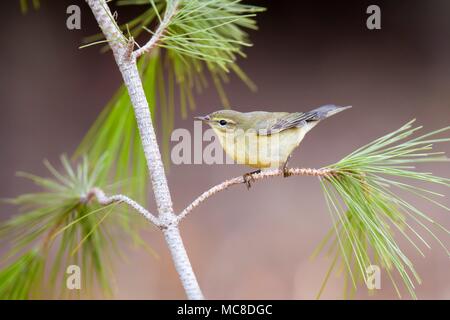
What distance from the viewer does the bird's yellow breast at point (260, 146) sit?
0.85 metres

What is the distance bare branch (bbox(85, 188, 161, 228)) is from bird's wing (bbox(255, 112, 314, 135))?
0.27m

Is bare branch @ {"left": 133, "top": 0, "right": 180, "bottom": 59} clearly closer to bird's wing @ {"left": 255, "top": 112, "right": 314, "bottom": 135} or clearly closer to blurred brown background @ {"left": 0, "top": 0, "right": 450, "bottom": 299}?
bird's wing @ {"left": 255, "top": 112, "right": 314, "bottom": 135}

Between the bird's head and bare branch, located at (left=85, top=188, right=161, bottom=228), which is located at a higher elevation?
the bird's head

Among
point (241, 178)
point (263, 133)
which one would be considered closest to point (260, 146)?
point (263, 133)

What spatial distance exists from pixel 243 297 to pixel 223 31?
3.00 ft

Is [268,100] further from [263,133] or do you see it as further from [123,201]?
[123,201]

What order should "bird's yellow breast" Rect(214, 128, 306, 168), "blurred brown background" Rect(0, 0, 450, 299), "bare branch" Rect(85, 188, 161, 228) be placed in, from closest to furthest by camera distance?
"bare branch" Rect(85, 188, 161, 228) < "bird's yellow breast" Rect(214, 128, 306, 168) < "blurred brown background" Rect(0, 0, 450, 299)

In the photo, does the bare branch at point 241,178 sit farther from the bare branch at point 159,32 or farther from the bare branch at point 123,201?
the bare branch at point 159,32

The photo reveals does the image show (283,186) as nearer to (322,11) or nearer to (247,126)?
(322,11)

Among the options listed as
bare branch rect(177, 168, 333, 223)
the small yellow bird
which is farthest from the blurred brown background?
bare branch rect(177, 168, 333, 223)

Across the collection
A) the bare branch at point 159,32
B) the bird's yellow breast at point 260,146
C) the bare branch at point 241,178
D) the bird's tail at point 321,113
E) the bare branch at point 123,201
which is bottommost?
the bare branch at point 123,201

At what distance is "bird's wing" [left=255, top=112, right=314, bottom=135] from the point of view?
89 cm

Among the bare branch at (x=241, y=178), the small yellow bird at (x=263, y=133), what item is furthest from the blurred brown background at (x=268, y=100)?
the bare branch at (x=241, y=178)

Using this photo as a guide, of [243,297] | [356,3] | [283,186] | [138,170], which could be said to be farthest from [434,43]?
[138,170]
